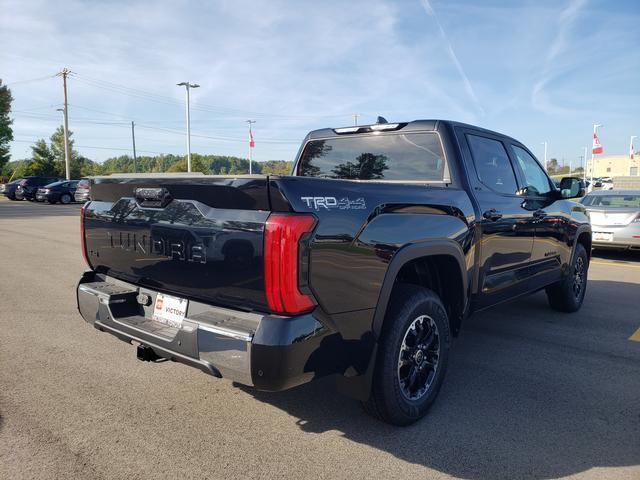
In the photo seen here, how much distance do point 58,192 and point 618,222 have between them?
29.1 metres

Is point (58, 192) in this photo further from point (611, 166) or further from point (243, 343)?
point (611, 166)

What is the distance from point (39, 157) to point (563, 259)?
207 feet

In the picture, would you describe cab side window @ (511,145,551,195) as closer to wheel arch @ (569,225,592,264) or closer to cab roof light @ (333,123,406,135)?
wheel arch @ (569,225,592,264)

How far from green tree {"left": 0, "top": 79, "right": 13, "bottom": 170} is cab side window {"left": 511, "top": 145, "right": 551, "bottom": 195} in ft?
185

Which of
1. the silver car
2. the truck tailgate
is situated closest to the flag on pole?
the silver car

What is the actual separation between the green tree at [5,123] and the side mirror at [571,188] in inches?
2227

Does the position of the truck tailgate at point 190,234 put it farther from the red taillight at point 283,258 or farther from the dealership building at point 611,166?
the dealership building at point 611,166

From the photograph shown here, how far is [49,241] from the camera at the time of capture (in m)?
11.8

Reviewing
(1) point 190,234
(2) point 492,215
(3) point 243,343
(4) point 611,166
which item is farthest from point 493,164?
(4) point 611,166

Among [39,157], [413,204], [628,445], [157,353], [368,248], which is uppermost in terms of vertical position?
[39,157]

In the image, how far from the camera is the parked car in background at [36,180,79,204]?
29.5 metres

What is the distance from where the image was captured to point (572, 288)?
18.9ft

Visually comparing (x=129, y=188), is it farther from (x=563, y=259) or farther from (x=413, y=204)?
(x=563, y=259)

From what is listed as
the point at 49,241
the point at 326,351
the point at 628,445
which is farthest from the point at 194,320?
the point at 49,241
